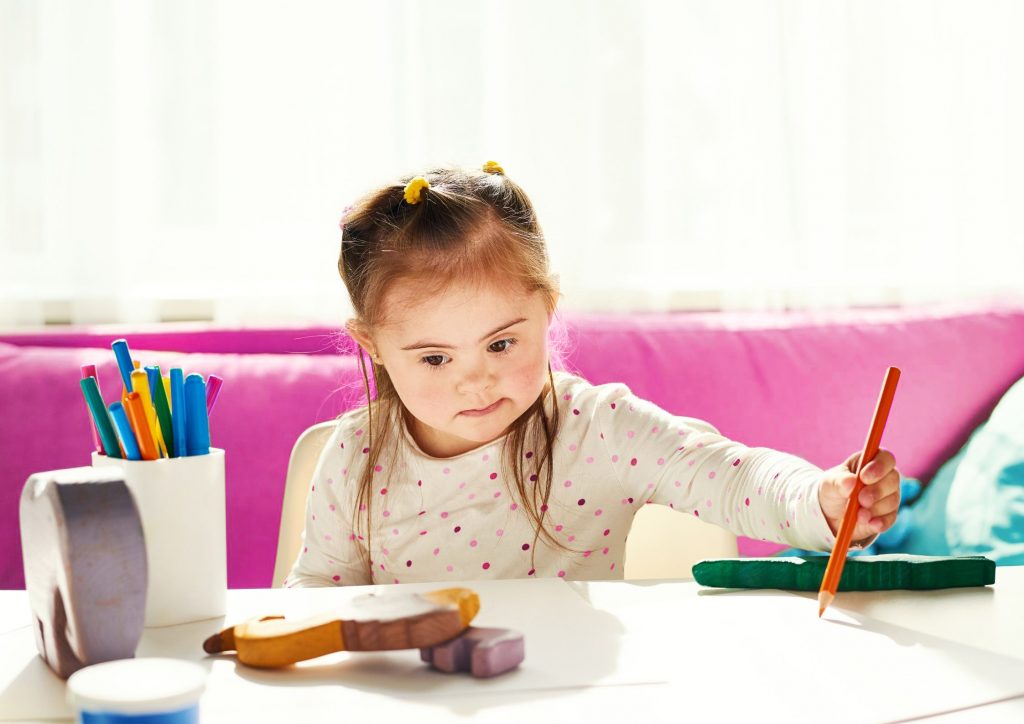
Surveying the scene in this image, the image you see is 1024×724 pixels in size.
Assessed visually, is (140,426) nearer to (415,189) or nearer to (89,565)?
(89,565)

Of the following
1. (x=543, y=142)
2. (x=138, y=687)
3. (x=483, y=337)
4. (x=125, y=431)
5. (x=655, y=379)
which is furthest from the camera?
(x=543, y=142)

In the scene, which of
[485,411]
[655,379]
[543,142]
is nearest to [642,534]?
[485,411]

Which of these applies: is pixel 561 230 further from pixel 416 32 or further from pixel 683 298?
pixel 416 32

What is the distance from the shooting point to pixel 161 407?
0.69m

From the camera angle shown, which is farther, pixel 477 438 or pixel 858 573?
pixel 477 438

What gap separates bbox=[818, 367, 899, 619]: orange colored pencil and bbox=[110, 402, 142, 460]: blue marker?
1.44 feet

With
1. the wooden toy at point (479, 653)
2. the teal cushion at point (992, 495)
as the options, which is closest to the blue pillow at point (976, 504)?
the teal cushion at point (992, 495)

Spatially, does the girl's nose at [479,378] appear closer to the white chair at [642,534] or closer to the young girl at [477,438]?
the young girl at [477,438]

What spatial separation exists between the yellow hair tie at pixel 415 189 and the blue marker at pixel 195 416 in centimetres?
34

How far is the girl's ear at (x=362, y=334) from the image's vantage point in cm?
102

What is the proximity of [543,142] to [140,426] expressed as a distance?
3.96ft

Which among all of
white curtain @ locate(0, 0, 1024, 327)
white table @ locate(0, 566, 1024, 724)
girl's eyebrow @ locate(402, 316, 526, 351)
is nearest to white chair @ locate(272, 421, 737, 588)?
girl's eyebrow @ locate(402, 316, 526, 351)

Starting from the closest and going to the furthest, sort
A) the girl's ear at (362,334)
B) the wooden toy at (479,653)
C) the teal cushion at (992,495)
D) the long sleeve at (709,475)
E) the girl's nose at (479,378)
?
1. the wooden toy at (479,653)
2. the long sleeve at (709,475)
3. the girl's nose at (479,378)
4. the girl's ear at (362,334)
5. the teal cushion at (992,495)

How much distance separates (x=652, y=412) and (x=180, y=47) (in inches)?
42.2
